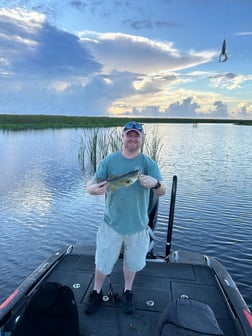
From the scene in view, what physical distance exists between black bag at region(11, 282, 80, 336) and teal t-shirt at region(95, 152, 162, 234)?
0.86m

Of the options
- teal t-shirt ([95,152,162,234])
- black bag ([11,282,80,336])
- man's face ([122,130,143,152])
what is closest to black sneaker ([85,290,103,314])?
black bag ([11,282,80,336])

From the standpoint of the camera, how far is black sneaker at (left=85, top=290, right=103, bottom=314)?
3404 mm

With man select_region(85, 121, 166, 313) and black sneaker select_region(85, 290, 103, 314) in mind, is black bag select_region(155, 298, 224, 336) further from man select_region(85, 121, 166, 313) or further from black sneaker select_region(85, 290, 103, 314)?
black sneaker select_region(85, 290, 103, 314)

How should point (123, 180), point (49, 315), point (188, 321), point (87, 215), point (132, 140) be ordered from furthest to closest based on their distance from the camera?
1. point (87, 215)
2. point (132, 140)
3. point (123, 180)
4. point (49, 315)
5. point (188, 321)

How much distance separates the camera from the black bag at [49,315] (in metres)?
2.67

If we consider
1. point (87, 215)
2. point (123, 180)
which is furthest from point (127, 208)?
point (87, 215)

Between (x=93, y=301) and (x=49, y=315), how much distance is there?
82 cm

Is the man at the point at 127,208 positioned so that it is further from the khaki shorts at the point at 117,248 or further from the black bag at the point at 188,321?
the black bag at the point at 188,321

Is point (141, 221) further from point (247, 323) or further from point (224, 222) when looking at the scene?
point (224, 222)

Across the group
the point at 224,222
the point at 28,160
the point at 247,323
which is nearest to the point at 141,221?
the point at 247,323

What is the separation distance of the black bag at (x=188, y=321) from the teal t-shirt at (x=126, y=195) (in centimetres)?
100

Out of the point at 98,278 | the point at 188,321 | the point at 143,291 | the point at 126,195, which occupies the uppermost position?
the point at 126,195

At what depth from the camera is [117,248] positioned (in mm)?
3436

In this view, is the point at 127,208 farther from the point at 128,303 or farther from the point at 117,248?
the point at 128,303
